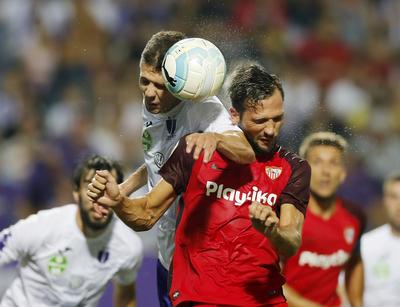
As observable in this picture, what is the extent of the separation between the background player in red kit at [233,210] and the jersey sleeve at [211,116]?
11.0 inches

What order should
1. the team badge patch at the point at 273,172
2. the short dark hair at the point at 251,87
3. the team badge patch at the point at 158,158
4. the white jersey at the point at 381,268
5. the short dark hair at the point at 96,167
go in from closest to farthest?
the short dark hair at the point at 251,87
the team badge patch at the point at 273,172
the team badge patch at the point at 158,158
the short dark hair at the point at 96,167
the white jersey at the point at 381,268

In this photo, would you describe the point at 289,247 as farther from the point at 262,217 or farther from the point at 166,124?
the point at 166,124

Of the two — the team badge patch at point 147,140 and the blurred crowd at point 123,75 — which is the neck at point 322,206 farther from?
the blurred crowd at point 123,75

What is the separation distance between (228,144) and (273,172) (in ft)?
1.24

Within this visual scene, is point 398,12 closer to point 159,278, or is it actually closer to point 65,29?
point 65,29

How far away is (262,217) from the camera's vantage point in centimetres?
511

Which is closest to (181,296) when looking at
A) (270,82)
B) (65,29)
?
(270,82)

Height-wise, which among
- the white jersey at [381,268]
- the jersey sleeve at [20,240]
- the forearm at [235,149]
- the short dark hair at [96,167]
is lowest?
the white jersey at [381,268]

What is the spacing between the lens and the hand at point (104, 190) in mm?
5367

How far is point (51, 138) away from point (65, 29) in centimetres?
194

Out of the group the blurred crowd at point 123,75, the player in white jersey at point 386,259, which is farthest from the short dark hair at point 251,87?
the blurred crowd at point 123,75

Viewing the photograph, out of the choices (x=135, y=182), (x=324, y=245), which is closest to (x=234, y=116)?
(x=135, y=182)

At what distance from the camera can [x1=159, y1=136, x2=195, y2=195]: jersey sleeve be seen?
18.9 ft

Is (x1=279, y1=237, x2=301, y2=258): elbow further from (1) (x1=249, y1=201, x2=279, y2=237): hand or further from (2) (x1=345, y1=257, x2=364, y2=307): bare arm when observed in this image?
(2) (x1=345, y1=257, x2=364, y2=307): bare arm
